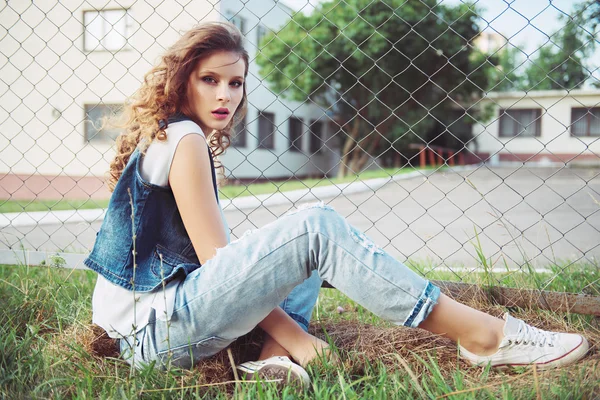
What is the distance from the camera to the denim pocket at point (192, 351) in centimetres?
158

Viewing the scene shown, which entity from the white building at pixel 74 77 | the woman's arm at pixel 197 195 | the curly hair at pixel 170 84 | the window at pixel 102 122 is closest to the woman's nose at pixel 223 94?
the curly hair at pixel 170 84

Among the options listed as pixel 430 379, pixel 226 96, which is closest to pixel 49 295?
pixel 226 96

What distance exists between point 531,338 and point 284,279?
79 cm

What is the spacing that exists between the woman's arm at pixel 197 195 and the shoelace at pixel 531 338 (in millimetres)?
946

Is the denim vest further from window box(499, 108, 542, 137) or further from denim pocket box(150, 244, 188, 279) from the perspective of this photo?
window box(499, 108, 542, 137)

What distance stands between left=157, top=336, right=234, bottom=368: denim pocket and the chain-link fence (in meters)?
1.02

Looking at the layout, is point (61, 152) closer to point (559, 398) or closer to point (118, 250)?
point (118, 250)

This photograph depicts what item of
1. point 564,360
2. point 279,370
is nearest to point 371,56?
point 564,360

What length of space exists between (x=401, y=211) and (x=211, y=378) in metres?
6.44

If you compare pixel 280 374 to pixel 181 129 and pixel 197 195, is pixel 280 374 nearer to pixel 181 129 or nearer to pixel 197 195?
pixel 197 195

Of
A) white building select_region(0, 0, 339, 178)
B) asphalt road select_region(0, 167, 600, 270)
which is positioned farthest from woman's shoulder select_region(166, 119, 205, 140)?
white building select_region(0, 0, 339, 178)

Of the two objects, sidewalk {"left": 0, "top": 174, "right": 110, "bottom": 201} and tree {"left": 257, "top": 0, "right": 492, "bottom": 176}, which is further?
tree {"left": 257, "top": 0, "right": 492, "bottom": 176}

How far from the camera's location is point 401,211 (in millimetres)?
7875

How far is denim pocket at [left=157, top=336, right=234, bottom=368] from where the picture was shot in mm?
1582
